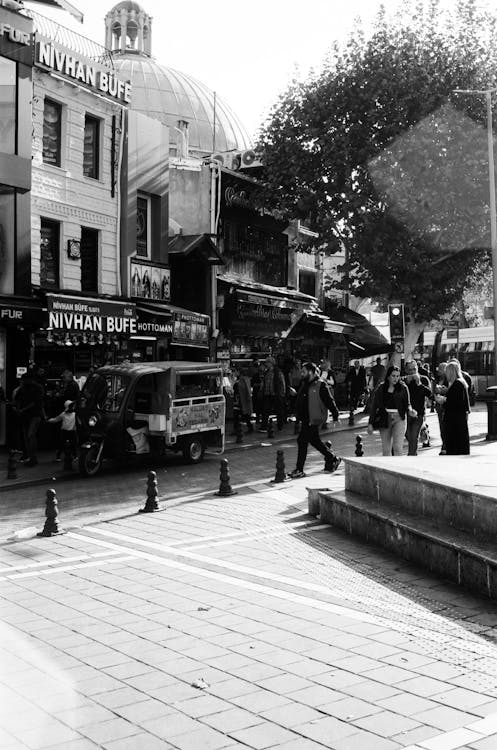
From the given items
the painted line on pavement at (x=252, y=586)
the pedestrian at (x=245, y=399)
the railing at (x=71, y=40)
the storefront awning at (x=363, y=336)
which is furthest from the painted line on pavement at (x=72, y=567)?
the storefront awning at (x=363, y=336)

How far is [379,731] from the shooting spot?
4.20m

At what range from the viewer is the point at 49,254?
2028 centimetres

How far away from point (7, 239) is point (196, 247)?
276 inches

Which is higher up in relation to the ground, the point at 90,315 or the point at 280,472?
the point at 90,315

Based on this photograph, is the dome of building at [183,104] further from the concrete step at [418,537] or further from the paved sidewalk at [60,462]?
the concrete step at [418,537]

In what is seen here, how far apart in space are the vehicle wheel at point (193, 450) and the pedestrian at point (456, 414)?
530 cm

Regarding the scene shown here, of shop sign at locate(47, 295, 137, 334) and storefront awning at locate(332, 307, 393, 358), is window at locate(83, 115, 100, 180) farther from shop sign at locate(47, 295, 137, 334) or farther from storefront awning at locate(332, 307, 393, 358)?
storefront awning at locate(332, 307, 393, 358)

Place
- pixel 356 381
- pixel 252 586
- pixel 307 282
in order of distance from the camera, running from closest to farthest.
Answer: pixel 252 586, pixel 356 381, pixel 307 282

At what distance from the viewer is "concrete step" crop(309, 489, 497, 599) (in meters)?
6.62

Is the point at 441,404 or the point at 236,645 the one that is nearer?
the point at 236,645

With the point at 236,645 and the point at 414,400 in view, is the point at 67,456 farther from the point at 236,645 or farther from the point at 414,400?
the point at 236,645

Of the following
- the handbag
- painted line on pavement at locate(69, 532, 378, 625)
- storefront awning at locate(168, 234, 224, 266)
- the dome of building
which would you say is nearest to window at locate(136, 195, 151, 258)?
storefront awning at locate(168, 234, 224, 266)

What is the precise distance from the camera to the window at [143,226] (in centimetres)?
2366

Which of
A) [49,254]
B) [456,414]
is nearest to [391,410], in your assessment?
[456,414]
